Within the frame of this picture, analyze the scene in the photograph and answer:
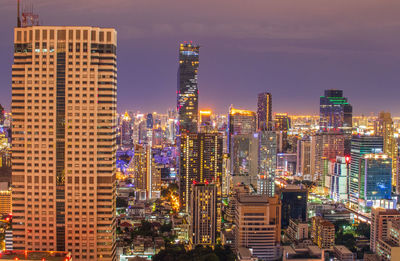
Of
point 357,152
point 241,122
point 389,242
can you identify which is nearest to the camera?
point 389,242

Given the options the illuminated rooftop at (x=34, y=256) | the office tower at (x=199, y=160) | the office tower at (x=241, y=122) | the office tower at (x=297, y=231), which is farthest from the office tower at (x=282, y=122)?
the illuminated rooftop at (x=34, y=256)

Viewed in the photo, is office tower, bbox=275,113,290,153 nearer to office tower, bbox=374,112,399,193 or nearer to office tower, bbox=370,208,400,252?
office tower, bbox=374,112,399,193

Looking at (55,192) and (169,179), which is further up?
(55,192)

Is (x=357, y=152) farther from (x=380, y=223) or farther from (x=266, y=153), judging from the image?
(x=380, y=223)

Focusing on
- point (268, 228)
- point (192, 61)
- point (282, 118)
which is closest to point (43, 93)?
point (268, 228)

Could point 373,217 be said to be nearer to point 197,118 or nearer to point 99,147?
point 99,147

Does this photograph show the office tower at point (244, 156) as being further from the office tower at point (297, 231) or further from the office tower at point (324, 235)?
the office tower at point (324, 235)

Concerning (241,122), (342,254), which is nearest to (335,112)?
(241,122)
